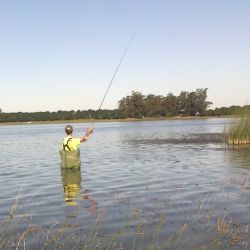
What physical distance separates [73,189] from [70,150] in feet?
10.7

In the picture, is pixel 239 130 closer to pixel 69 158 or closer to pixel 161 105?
pixel 69 158

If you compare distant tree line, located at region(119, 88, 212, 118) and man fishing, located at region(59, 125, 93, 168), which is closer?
man fishing, located at region(59, 125, 93, 168)

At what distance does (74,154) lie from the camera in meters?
16.5

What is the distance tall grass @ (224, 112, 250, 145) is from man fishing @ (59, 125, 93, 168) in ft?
45.1

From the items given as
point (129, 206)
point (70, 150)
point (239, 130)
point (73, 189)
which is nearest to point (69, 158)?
point (70, 150)

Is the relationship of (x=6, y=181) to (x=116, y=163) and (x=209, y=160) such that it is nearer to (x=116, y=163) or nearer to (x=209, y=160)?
(x=116, y=163)

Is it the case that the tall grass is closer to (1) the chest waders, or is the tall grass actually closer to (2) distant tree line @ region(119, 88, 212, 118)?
(1) the chest waders

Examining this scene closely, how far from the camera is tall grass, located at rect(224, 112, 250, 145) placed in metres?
27.1

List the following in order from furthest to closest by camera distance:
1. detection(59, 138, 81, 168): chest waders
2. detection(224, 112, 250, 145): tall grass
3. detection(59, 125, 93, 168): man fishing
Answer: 1. detection(224, 112, 250, 145): tall grass
2. detection(59, 138, 81, 168): chest waders
3. detection(59, 125, 93, 168): man fishing

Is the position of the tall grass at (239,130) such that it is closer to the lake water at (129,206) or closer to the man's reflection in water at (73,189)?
the lake water at (129,206)

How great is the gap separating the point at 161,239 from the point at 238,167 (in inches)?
414

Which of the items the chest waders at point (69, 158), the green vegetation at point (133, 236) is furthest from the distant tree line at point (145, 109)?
the green vegetation at point (133, 236)

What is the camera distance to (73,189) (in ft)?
43.3

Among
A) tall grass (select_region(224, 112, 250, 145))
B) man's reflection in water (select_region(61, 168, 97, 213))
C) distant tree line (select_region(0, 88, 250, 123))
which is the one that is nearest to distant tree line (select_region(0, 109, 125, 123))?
distant tree line (select_region(0, 88, 250, 123))
